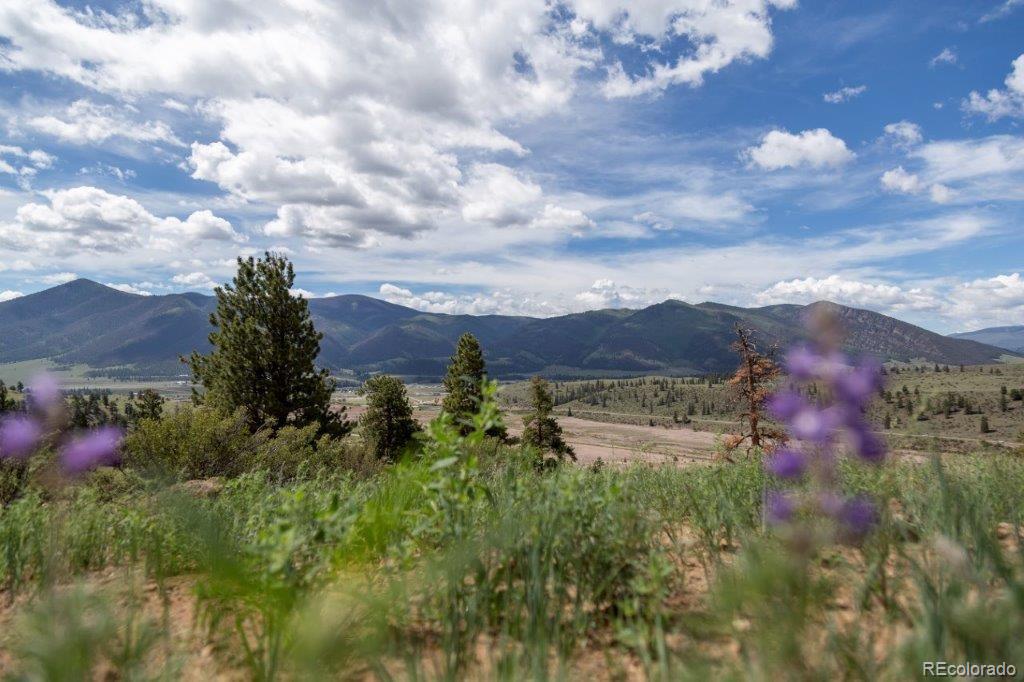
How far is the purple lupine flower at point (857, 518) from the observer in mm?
3316

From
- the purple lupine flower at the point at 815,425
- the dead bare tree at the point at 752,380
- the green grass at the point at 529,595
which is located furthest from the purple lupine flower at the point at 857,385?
the dead bare tree at the point at 752,380

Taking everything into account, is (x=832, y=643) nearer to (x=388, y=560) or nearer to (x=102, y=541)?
(x=388, y=560)

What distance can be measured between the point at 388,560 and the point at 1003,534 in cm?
488

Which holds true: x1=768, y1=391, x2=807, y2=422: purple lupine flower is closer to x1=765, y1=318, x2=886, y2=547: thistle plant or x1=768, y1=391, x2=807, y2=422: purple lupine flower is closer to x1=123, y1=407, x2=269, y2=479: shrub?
x1=765, y1=318, x2=886, y2=547: thistle plant

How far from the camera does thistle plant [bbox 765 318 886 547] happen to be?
10.8ft

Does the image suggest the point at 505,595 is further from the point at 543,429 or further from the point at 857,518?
the point at 543,429

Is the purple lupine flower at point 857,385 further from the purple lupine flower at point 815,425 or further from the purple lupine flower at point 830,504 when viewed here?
→ the purple lupine flower at point 830,504

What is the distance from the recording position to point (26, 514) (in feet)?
15.5

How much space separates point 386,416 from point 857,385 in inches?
1898

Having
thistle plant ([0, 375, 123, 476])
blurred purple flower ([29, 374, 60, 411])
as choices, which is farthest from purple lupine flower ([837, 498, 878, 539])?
blurred purple flower ([29, 374, 60, 411])

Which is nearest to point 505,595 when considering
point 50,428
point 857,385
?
point 857,385

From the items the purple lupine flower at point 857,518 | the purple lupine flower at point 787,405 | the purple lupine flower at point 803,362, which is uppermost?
the purple lupine flower at point 803,362

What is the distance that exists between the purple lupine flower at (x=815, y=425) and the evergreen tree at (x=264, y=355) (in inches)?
1187

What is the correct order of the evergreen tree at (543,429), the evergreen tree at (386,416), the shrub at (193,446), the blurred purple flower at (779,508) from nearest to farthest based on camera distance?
the blurred purple flower at (779,508) → the shrub at (193,446) → the evergreen tree at (543,429) → the evergreen tree at (386,416)
